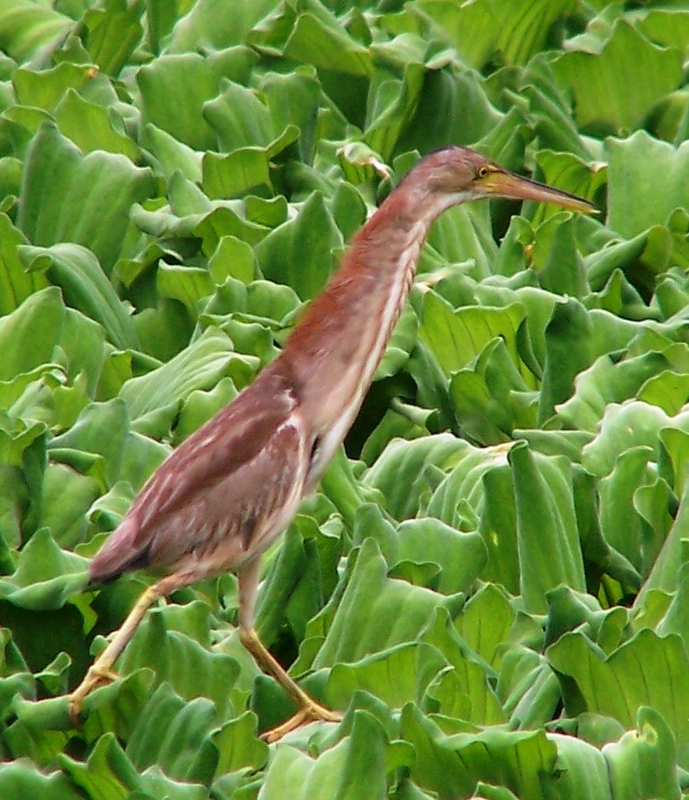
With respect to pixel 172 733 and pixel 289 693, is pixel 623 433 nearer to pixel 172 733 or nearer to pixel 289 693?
pixel 289 693

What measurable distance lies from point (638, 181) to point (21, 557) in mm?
2075

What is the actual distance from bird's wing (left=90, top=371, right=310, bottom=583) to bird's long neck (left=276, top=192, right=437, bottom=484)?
10cm

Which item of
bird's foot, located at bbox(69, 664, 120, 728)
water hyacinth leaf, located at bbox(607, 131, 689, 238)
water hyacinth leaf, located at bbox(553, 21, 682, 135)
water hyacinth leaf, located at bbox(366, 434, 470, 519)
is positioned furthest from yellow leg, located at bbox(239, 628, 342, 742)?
water hyacinth leaf, located at bbox(553, 21, 682, 135)

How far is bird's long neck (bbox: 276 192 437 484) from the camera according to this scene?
11.1ft

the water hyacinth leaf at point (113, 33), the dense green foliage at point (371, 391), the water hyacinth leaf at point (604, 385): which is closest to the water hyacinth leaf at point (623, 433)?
the dense green foliage at point (371, 391)

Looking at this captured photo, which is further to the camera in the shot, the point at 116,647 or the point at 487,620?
the point at 487,620

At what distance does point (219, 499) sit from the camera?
3.19 meters

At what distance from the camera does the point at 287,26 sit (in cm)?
537

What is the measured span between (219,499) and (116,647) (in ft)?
0.96

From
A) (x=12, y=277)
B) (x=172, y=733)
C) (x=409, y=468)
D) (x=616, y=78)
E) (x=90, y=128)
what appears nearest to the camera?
(x=172, y=733)

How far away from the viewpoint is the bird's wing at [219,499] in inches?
123

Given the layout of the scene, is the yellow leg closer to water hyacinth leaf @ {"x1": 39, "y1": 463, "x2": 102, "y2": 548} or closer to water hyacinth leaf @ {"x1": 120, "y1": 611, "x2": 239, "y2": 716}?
water hyacinth leaf @ {"x1": 120, "y1": 611, "x2": 239, "y2": 716}

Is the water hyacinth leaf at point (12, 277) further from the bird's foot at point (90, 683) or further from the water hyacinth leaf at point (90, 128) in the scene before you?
the bird's foot at point (90, 683)

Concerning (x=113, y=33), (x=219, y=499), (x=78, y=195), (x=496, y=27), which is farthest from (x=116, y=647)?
(x=496, y=27)
